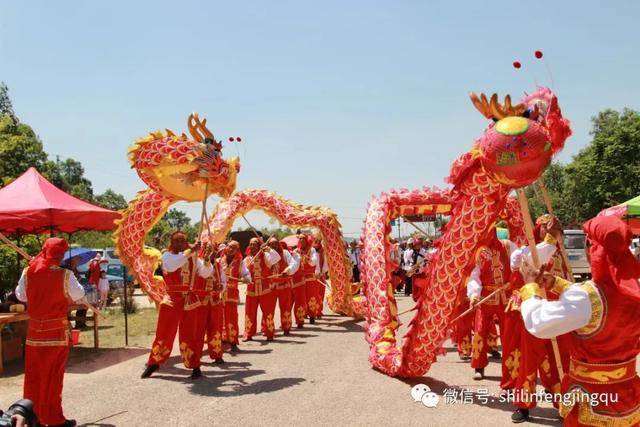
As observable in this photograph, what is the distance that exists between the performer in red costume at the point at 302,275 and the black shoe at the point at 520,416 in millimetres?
6157

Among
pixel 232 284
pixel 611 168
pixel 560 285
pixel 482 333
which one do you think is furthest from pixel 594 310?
pixel 611 168

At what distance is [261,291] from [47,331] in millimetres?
5034

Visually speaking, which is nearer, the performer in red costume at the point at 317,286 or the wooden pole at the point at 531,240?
the wooden pole at the point at 531,240

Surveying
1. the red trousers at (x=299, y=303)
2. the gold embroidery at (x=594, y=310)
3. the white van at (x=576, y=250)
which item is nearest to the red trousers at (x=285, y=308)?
the red trousers at (x=299, y=303)

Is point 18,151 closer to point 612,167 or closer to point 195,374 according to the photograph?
point 195,374

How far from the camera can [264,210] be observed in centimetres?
1195

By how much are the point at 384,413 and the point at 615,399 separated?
265 centimetres

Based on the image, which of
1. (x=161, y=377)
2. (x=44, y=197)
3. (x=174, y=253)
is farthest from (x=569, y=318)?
(x=44, y=197)

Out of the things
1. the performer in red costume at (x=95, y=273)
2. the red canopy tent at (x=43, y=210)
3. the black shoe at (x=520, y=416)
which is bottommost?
the black shoe at (x=520, y=416)

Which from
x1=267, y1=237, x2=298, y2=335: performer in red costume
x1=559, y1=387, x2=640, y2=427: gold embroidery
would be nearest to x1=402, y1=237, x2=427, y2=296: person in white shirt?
x1=267, y1=237, x2=298, y2=335: performer in red costume

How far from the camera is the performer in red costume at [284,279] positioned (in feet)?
32.9

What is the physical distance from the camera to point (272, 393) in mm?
6035

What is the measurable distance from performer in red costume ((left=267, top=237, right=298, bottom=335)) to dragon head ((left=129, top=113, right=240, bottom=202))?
294 centimetres

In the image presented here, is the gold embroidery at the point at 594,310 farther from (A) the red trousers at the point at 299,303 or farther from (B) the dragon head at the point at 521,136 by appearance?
(A) the red trousers at the point at 299,303
